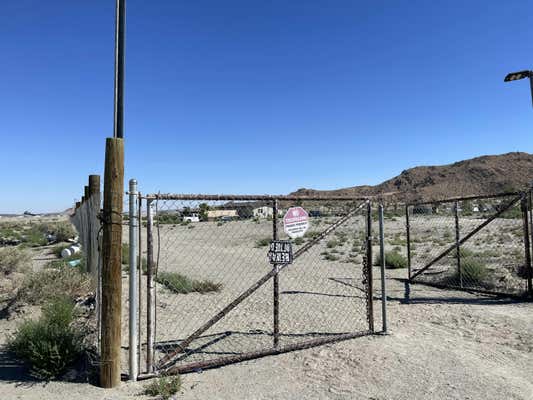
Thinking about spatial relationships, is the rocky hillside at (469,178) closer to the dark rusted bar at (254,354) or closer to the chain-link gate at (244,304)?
the chain-link gate at (244,304)

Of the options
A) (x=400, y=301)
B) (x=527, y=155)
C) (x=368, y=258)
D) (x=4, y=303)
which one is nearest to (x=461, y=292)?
(x=400, y=301)

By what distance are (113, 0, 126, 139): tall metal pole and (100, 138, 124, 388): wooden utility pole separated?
17 centimetres

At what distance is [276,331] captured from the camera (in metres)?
5.86

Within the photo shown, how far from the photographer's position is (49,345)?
5.18 meters

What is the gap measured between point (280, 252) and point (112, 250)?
2121mm

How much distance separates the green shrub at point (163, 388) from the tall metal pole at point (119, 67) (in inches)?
109

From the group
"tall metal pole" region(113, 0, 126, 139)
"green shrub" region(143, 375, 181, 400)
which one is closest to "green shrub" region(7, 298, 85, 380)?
"green shrub" region(143, 375, 181, 400)

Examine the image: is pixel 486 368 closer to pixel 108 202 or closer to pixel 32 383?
pixel 108 202

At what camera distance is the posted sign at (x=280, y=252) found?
18.8 ft

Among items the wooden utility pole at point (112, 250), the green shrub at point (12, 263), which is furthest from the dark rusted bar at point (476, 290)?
the green shrub at point (12, 263)

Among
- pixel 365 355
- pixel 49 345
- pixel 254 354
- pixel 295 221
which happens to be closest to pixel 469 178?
pixel 365 355

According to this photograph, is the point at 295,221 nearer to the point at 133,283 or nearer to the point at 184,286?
the point at 133,283

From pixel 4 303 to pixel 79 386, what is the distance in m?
5.57

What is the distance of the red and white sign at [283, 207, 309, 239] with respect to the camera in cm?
583
